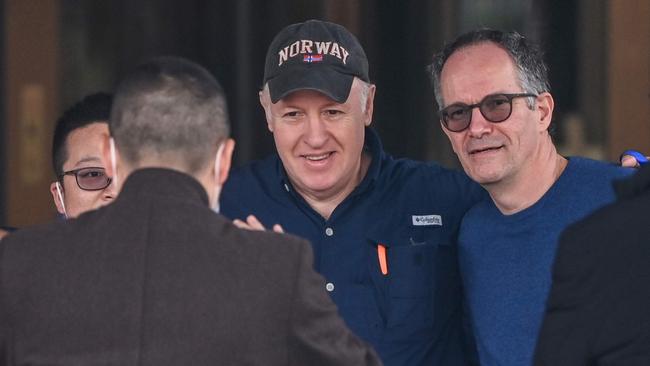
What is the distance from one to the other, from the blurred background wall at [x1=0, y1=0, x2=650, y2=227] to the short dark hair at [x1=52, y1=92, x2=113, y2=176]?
2.12 meters

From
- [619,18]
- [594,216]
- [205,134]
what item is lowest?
[594,216]

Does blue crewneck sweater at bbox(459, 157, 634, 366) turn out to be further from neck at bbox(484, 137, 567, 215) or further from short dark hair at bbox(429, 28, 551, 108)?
short dark hair at bbox(429, 28, 551, 108)

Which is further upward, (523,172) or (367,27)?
(367,27)

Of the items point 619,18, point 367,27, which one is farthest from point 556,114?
point 367,27

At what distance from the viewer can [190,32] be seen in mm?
5941

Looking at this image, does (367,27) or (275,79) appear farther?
(367,27)

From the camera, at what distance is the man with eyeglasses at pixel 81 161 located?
11.3 feet

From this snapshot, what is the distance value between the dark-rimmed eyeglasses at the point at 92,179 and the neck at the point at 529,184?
1.03 metres

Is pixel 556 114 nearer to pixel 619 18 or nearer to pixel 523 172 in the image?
pixel 619 18

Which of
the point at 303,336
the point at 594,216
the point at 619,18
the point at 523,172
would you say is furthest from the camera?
the point at 619,18

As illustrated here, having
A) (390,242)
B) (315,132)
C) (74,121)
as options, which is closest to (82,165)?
(74,121)

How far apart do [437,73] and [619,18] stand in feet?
8.41

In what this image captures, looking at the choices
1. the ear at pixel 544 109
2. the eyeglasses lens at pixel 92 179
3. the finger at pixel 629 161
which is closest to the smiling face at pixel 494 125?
the ear at pixel 544 109

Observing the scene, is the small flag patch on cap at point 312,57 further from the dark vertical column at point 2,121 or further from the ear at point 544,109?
the dark vertical column at point 2,121
